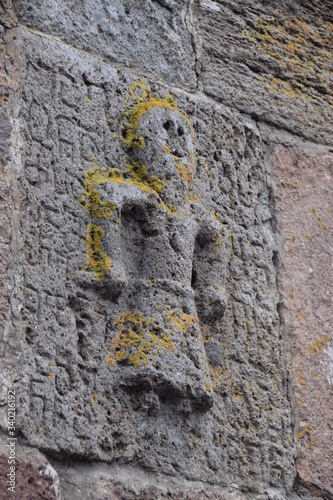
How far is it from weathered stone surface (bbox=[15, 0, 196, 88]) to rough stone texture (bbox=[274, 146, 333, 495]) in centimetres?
35

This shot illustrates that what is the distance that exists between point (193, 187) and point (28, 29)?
0.46 meters

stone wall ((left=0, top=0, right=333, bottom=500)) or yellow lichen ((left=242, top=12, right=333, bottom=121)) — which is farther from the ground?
yellow lichen ((left=242, top=12, right=333, bottom=121))

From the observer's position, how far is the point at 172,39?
217 cm

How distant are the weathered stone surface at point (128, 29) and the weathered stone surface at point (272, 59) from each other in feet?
0.23

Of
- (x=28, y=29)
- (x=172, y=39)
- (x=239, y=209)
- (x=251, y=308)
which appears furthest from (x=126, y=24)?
(x=251, y=308)

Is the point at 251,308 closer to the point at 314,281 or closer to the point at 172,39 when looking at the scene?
the point at 314,281

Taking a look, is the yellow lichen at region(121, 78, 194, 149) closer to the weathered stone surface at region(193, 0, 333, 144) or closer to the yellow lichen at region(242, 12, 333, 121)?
the weathered stone surface at region(193, 0, 333, 144)

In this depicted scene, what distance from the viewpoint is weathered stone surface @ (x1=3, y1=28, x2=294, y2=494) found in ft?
5.40

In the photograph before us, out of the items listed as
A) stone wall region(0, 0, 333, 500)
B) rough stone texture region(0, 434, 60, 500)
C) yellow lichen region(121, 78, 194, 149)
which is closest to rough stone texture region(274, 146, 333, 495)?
stone wall region(0, 0, 333, 500)

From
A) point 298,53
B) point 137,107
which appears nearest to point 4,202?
point 137,107

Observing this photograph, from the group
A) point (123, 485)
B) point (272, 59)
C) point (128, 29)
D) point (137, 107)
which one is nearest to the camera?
point (123, 485)

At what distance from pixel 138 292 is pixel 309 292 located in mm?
558

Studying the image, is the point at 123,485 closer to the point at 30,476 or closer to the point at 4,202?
the point at 30,476

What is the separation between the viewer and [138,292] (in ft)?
5.86
